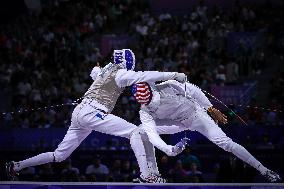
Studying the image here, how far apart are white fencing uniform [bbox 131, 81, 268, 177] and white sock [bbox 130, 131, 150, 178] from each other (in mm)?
17

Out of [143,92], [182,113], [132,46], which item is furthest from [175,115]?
[132,46]

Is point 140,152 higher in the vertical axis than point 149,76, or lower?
lower

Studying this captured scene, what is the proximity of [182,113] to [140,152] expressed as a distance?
711mm

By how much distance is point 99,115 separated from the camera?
7.37 m

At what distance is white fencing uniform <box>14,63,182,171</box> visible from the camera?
7.30 metres

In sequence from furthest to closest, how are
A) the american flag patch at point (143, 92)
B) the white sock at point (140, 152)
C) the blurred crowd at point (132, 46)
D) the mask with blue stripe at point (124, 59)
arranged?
the blurred crowd at point (132, 46), the mask with blue stripe at point (124, 59), the american flag patch at point (143, 92), the white sock at point (140, 152)

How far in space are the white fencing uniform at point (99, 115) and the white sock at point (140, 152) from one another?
0.10 m

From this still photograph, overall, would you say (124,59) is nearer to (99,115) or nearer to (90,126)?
(99,115)

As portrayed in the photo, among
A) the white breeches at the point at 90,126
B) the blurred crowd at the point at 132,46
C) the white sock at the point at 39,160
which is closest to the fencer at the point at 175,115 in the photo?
the white breeches at the point at 90,126

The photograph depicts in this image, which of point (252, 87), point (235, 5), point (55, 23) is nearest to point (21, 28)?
point (55, 23)

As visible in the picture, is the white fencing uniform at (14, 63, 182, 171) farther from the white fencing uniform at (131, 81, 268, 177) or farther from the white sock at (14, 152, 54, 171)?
the white fencing uniform at (131, 81, 268, 177)

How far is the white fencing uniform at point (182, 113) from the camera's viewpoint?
7.25 m

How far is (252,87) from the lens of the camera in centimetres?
1380

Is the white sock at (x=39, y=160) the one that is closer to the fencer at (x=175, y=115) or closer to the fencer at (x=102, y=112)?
the fencer at (x=102, y=112)
